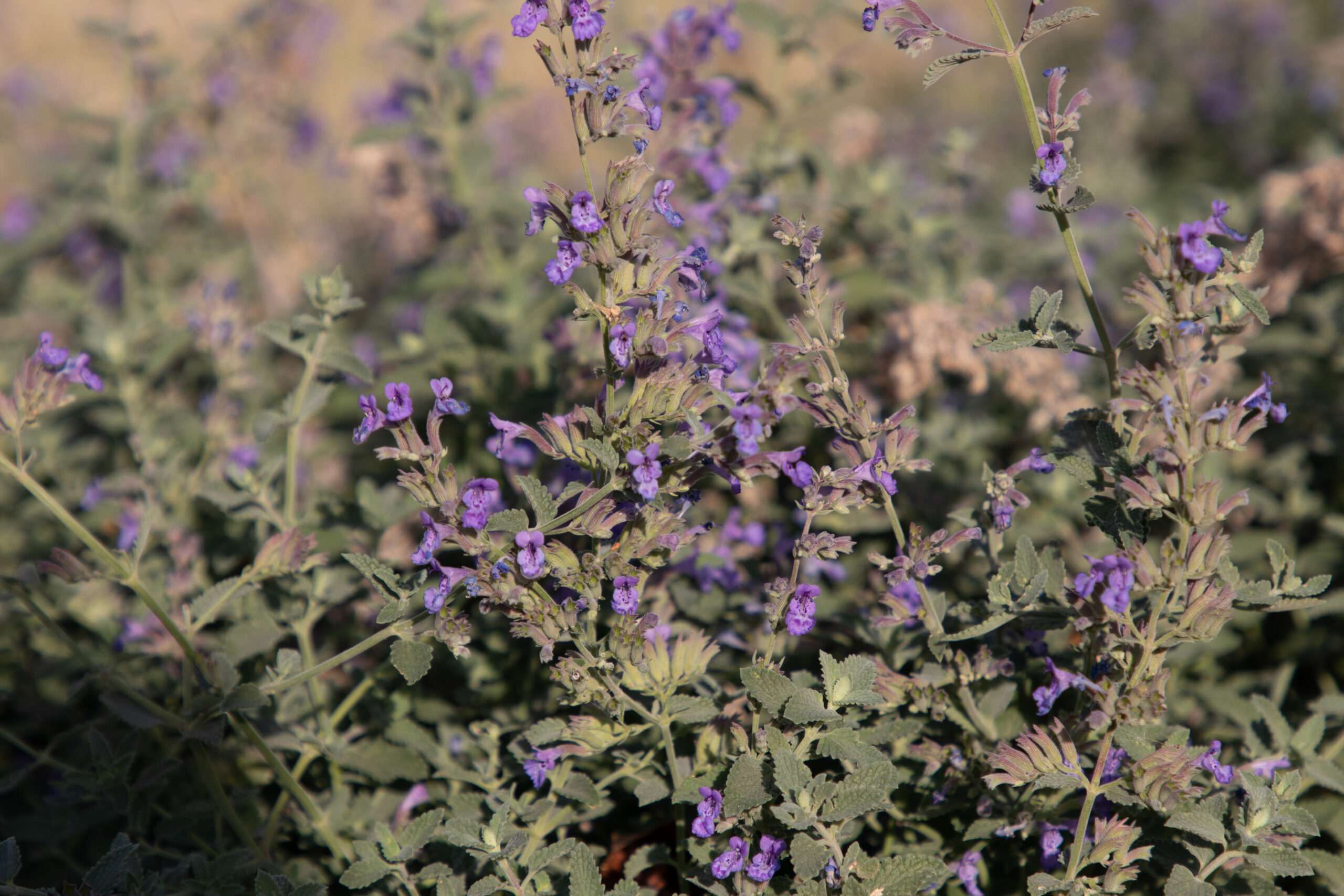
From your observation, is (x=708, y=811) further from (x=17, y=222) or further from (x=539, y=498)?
(x=17, y=222)

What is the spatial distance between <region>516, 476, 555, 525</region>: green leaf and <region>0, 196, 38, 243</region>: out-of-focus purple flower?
4.25 metres

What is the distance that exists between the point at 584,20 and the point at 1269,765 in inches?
84.1

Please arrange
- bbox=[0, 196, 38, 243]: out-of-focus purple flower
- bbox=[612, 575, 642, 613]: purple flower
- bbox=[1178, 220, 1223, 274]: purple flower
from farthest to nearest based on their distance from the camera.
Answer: bbox=[0, 196, 38, 243]: out-of-focus purple flower
bbox=[612, 575, 642, 613]: purple flower
bbox=[1178, 220, 1223, 274]: purple flower

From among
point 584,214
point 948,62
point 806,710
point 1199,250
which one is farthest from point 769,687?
point 948,62

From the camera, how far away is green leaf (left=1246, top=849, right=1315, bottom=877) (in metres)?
1.79

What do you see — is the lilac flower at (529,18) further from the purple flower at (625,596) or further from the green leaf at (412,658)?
the green leaf at (412,658)

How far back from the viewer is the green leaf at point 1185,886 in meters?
1.77

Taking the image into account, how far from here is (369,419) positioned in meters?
1.85

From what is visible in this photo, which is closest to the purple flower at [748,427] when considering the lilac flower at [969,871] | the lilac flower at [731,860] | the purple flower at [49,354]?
the lilac flower at [731,860]

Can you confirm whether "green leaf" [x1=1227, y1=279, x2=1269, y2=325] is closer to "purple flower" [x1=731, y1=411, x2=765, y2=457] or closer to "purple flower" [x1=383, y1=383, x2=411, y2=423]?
"purple flower" [x1=731, y1=411, x2=765, y2=457]

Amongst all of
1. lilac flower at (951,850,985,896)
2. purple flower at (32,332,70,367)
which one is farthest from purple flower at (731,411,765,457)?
purple flower at (32,332,70,367)

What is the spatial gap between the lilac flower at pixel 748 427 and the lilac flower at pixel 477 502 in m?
0.47

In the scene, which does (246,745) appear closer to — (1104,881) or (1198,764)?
(1104,881)

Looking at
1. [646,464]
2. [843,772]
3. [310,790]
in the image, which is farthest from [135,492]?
[843,772]
